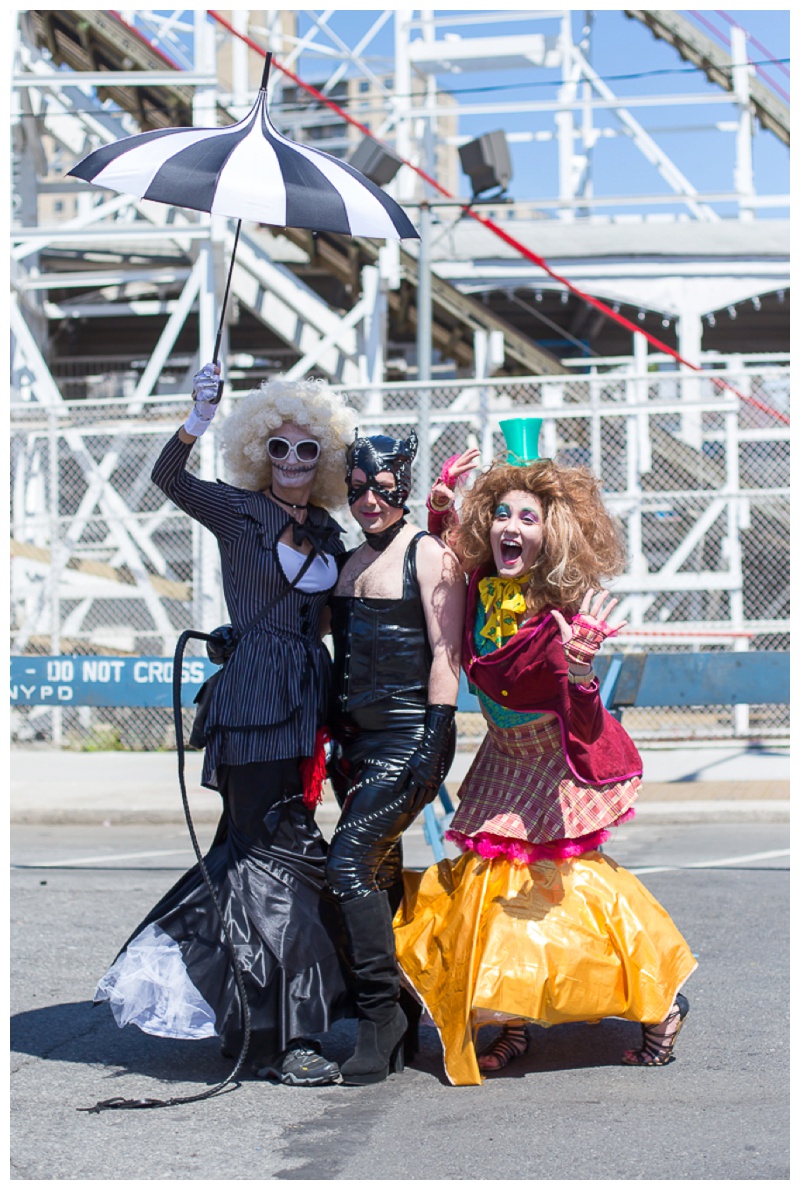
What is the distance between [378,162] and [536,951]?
1105 centimetres

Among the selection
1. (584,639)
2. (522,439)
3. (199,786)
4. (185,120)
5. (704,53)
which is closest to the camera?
(584,639)

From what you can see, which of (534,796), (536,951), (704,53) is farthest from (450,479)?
(704,53)

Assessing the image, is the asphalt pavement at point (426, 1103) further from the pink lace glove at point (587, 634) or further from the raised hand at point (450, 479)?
the raised hand at point (450, 479)

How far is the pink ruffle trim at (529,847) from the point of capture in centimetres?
399

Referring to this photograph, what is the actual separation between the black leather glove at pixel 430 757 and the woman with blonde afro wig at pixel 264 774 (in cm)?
32

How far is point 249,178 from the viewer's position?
12.9 ft

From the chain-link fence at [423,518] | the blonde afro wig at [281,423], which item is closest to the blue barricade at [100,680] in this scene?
the chain-link fence at [423,518]

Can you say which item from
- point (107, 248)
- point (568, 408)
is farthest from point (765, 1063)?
point (107, 248)

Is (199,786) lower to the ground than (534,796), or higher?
lower

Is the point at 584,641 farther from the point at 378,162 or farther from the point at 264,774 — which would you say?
the point at 378,162

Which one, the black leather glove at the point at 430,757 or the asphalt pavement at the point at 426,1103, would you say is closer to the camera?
the asphalt pavement at the point at 426,1103

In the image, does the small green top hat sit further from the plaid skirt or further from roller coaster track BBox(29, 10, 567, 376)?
roller coaster track BBox(29, 10, 567, 376)

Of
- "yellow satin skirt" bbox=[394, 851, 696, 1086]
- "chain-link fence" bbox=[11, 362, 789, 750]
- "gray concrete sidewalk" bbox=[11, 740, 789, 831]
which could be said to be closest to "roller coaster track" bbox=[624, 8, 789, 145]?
"chain-link fence" bbox=[11, 362, 789, 750]

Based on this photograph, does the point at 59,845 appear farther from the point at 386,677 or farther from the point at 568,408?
the point at 568,408
